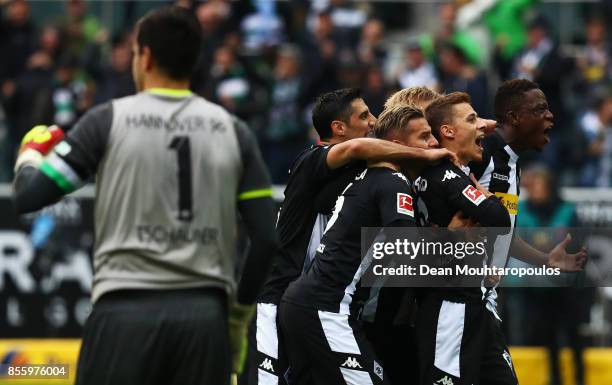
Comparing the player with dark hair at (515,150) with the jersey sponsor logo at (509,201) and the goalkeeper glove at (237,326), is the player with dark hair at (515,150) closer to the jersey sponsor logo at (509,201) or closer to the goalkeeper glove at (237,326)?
the jersey sponsor logo at (509,201)

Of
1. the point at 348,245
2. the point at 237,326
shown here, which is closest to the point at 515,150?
the point at 348,245

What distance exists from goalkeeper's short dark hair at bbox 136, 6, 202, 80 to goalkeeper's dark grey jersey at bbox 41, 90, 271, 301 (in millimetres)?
117

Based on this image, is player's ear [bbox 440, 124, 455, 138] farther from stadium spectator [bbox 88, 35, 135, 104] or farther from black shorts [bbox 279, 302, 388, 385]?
stadium spectator [bbox 88, 35, 135, 104]

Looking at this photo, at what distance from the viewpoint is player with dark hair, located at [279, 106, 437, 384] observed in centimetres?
689

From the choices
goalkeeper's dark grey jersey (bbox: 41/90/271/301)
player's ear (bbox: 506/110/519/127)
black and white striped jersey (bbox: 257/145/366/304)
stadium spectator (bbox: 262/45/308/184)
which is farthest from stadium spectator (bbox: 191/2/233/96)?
goalkeeper's dark grey jersey (bbox: 41/90/271/301)

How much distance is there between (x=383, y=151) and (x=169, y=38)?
1.97m

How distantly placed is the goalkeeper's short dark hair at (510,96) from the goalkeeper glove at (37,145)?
324 cm

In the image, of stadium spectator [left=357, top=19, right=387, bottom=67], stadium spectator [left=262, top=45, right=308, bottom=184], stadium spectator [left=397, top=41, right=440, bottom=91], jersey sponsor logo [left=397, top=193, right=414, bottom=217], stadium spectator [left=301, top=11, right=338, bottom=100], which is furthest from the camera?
stadium spectator [left=357, top=19, right=387, bottom=67]

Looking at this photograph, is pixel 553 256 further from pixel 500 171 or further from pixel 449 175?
pixel 449 175

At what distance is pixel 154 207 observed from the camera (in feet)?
16.9

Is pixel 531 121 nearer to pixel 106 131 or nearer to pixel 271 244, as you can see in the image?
pixel 271 244

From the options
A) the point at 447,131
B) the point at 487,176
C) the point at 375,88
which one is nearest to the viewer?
the point at 447,131

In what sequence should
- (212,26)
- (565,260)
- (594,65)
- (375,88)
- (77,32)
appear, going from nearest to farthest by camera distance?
(565,260) → (375,88) → (212,26) → (594,65) → (77,32)

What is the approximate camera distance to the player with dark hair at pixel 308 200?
724 centimetres
